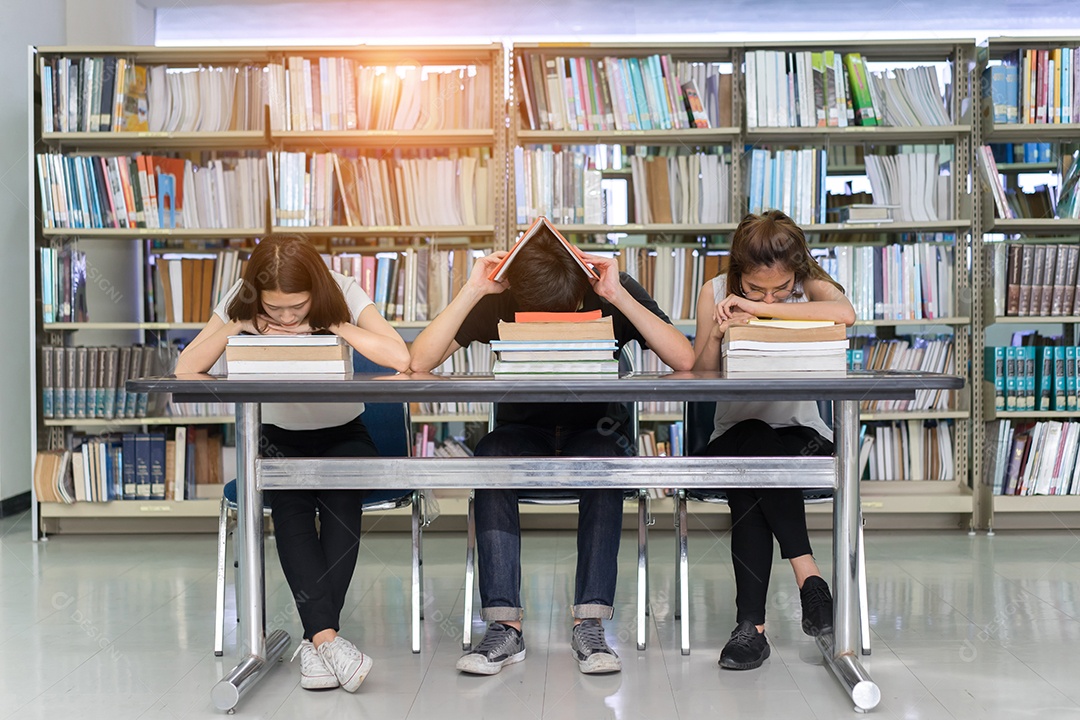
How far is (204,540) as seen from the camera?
3611 millimetres

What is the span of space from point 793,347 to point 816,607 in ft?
1.98

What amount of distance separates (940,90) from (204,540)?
320cm

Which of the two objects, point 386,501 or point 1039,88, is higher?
point 1039,88

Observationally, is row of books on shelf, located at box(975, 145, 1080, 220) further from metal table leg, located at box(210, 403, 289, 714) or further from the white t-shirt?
metal table leg, located at box(210, 403, 289, 714)

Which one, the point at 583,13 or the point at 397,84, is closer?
the point at 397,84

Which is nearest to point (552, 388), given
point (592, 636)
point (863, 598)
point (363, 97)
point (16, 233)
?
point (592, 636)

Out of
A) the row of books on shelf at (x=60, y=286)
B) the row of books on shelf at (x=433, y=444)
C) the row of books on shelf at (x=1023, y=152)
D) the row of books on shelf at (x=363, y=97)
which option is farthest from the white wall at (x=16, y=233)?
the row of books on shelf at (x=1023, y=152)

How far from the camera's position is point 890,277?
364cm

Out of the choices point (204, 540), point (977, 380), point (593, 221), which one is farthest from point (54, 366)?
point (977, 380)

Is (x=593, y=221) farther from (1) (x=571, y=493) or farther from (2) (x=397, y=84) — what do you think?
(1) (x=571, y=493)

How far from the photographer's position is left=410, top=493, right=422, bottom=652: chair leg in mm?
2201

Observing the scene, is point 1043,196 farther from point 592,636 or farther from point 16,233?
point 16,233

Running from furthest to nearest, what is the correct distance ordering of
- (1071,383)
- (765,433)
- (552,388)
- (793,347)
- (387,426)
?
(1071,383) < (387,426) < (765,433) < (793,347) < (552,388)

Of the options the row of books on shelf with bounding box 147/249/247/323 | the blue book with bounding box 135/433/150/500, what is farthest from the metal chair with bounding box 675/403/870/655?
the blue book with bounding box 135/433/150/500
